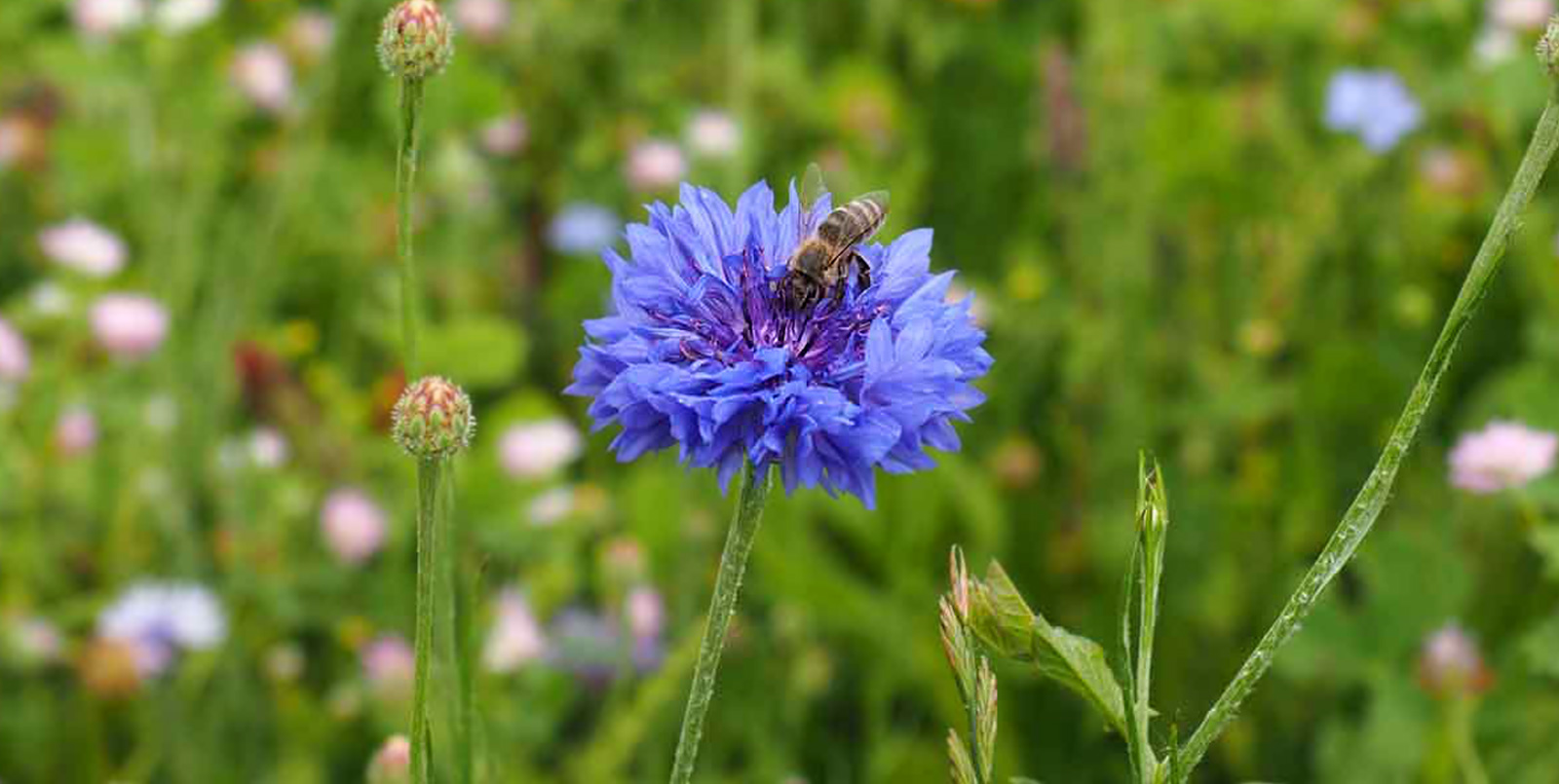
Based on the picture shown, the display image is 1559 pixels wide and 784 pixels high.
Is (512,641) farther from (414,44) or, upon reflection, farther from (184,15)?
(414,44)

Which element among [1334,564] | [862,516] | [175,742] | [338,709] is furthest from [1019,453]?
[1334,564]

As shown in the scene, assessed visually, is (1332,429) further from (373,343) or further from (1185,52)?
(373,343)

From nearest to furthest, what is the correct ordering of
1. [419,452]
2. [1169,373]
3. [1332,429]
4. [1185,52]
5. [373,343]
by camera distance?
[419,452] < [1332,429] < [1169,373] < [373,343] < [1185,52]

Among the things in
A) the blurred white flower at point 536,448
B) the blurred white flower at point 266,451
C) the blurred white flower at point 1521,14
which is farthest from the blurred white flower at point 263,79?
the blurred white flower at point 1521,14

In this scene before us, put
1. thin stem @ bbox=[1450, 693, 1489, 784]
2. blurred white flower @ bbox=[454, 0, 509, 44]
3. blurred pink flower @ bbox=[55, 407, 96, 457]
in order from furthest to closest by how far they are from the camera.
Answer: blurred white flower @ bbox=[454, 0, 509, 44] → blurred pink flower @ bbox=[55, 407, 96, 457] → thin stem @ bbox=[1450, 693, 1489, 784]

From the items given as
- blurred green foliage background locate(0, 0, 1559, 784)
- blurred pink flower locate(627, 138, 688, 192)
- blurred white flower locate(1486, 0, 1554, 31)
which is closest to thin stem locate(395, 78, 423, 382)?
blurred green foliage background locate(0, 0, 1559, 784)

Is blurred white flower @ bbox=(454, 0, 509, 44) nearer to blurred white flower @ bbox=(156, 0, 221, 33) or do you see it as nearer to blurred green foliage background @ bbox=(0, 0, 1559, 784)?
blurred green foliage background @ bbox=(0, 0, 1559, 784)

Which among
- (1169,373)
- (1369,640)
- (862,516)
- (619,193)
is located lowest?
(1369,640)
